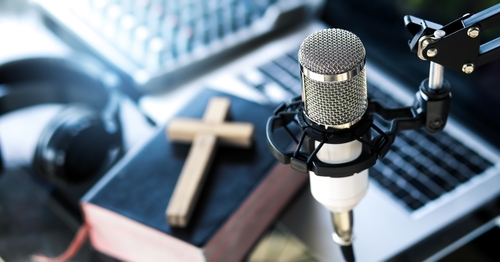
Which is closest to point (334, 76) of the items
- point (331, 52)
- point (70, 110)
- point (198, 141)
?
point (331, 52)

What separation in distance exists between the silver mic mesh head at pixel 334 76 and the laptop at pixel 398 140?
28 cm

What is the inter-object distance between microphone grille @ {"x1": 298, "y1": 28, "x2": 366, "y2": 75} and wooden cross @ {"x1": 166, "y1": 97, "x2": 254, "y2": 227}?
0.90 feet

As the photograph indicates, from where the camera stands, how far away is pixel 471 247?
63 cm

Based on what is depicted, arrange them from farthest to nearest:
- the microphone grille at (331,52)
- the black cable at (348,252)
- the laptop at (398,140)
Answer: the laptop at (398,140) < the black cable at (348,252) < the microphone grille at (331,52)

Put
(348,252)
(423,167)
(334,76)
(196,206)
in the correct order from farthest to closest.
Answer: (423,167)
(196,206)
(348,252)
(334,76)

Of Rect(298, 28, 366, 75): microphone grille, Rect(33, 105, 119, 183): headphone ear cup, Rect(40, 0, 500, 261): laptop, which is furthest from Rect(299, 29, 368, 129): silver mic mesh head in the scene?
Rect(33, 105, 119, 183): headphone ear cup

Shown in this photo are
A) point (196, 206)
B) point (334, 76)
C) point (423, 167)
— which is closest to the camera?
point (334, 76)

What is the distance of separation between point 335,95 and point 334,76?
19 mm

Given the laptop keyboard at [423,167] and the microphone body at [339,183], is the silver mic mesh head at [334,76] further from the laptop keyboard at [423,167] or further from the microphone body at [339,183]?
the laptop keyboard at [423,167]

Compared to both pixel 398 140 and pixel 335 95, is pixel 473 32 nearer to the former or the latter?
pixel 335 95

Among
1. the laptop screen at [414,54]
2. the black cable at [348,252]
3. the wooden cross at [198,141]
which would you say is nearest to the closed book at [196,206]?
the wooden cross at [198,141]

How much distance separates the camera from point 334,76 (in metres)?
0.33

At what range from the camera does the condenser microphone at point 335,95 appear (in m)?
0.33

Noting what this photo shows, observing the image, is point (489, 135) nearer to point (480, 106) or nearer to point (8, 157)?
point (480, 106)
